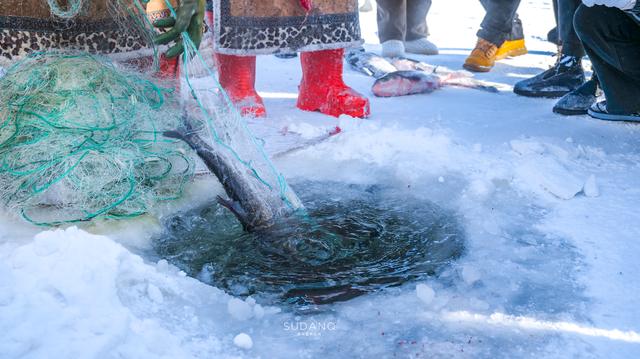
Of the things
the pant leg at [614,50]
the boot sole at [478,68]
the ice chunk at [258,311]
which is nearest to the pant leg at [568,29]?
the pant leg at [614,50]

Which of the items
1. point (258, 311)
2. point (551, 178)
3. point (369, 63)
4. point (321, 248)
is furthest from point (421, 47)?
point (258, 311)

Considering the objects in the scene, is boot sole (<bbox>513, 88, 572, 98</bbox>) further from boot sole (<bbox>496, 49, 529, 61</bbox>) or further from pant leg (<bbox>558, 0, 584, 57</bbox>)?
boot sole (<bbox>496, 49, 529, 61</bbox>)

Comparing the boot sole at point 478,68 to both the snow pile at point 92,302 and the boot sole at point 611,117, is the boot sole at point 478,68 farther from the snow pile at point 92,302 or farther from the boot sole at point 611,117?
the snow pile at point 92,302

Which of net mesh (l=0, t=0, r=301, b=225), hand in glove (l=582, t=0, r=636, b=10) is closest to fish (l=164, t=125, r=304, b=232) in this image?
net mesh (l=0, t=0, r=301, b=225)

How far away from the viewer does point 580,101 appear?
346 cm

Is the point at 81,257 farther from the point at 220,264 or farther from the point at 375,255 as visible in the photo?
the point at 375,255

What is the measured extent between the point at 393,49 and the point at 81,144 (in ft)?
10.9

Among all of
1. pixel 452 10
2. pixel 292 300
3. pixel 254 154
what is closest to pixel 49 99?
pixel 254 154

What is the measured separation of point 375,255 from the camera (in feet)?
6.68

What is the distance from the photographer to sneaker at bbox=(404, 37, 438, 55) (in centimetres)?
560

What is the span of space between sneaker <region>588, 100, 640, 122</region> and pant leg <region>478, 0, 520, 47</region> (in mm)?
1792

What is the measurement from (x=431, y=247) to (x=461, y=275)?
0.23 m

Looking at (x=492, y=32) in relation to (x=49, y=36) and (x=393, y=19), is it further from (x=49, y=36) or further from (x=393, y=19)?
(x=49, y=36)

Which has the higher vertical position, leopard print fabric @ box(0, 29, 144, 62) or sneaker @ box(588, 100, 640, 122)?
leopard print fabric @ box(0, 29, 144, 62)
